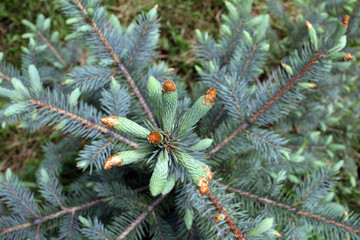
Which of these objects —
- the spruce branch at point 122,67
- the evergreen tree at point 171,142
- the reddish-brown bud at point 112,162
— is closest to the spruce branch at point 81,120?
the evergreen tree at point 171,142

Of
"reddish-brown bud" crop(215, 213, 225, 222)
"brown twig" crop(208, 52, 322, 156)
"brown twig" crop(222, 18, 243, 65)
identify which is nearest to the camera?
"reddish-brown bud" crop(215, 213, 225, 222)

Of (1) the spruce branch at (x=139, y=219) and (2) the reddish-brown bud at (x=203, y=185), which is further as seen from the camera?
(1) the spruce branch at (x=139, y=219)

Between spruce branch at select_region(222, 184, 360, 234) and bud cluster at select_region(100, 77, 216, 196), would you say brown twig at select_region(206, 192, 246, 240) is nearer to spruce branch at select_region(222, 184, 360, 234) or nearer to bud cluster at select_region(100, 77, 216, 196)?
bud cluster at select_region(100, 77, 216, 196)

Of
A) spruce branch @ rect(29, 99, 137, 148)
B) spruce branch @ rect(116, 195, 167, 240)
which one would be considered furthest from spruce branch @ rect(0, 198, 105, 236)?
spruce branch @ rect(29, 99, 137, 148)

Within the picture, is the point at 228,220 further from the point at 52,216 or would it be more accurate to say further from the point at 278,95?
the point at 52,216

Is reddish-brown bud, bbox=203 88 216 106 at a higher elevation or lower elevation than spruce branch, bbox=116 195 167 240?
higher

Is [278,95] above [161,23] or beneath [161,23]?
above

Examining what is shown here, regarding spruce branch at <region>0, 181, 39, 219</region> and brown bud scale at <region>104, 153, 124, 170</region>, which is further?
spruce branch at <region>0, 181, 39, 219</region>

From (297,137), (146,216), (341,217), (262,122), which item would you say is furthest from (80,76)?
(297,137)

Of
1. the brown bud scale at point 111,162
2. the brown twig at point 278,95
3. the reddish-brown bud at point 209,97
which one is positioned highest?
the reddish-brown bud at point 209,97

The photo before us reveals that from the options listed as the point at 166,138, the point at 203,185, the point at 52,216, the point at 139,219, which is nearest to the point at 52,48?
the point at 52,216

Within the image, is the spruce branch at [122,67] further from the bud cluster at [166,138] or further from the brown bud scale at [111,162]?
the brown bud scale at [111,162]

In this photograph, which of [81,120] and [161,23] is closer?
[81,120]
